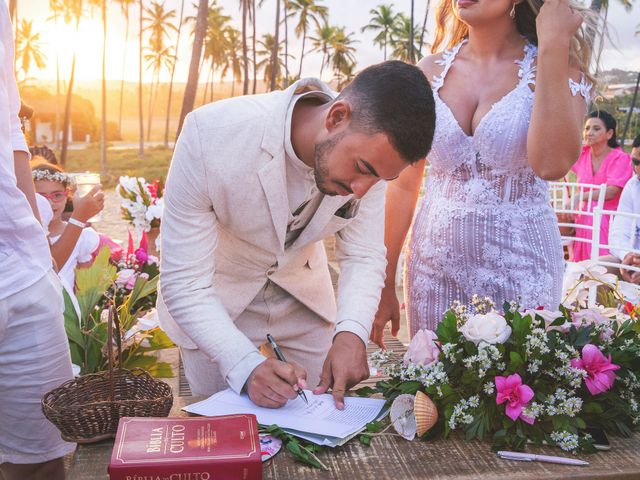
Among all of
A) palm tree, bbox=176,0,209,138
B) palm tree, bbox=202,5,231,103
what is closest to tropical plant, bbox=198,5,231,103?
palm tree, bbox=202,5,231,103

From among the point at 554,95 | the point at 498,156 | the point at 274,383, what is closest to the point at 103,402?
the point at 274,383

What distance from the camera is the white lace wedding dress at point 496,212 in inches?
90.9

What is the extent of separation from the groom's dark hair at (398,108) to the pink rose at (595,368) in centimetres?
65

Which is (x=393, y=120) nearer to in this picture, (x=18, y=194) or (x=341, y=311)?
(x=341, y=311)

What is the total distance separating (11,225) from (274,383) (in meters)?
0.85

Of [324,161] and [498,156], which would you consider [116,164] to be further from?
[324,161]

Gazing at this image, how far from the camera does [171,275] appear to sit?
2014 mm

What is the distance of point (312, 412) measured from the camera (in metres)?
1.86

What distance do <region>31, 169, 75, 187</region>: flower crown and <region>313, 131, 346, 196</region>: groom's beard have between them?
310 centimetres

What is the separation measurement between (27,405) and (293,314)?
87cm

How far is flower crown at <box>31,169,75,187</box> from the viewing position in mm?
4551

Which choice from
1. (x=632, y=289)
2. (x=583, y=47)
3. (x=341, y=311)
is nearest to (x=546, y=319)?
(x=341, y=311)

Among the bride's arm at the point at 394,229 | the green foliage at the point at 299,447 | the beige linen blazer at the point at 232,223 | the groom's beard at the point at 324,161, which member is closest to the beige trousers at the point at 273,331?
the beige linen blazer at the point at 232,223

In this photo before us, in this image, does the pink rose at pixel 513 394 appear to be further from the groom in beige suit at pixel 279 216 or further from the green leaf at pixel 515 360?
the groom in beige suit at pixel 279 216
